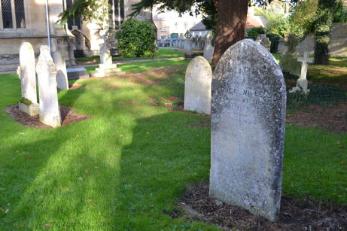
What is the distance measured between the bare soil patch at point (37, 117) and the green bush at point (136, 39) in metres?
17.0

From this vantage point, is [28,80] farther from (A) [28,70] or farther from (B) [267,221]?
(B) [267,221]

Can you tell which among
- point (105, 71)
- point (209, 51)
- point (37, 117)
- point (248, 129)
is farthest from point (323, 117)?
point (209, 51)

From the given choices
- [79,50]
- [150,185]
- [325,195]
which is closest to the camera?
[325,195]

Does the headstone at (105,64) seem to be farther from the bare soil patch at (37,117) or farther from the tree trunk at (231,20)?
the bare soil patch at (37,117)

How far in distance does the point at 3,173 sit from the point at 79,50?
26.4 meters

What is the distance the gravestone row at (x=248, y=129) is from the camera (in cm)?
434

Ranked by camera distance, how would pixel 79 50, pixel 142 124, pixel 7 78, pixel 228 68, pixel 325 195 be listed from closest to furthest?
pixel 228 68 → pixel 325 195 → pixel 142 124 → pixel 7 78 → pixel 79 50

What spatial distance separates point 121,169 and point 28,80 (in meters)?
5.71

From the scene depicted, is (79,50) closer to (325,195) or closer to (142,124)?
(142,124)

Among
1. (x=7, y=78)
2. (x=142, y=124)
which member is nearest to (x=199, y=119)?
(x=142, y=124)

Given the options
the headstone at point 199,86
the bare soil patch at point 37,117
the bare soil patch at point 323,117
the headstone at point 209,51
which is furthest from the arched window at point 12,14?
the bare soil patch at point 323,117

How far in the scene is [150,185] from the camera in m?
5.57

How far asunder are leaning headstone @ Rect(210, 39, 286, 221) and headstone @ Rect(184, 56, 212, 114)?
548 centimetres

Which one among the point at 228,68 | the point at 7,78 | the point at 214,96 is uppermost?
the point at 228,68
